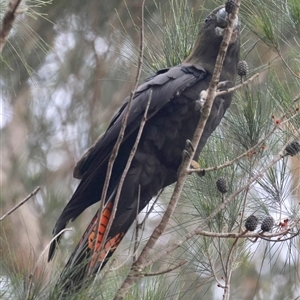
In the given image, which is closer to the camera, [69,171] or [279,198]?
[279,198]

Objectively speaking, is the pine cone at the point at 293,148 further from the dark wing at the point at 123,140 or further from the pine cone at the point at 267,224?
the dark wing at the point at 123,140

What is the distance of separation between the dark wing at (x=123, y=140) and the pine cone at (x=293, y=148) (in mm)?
347

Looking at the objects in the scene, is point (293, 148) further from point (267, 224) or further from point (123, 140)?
point (123, 140)

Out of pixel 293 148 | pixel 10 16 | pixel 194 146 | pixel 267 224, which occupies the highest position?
pixel 10 16

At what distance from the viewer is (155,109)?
1680 millimetres

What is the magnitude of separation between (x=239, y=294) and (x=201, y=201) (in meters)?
1.94

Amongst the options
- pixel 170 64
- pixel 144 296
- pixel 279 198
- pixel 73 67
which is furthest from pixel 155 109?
pixel 73 67

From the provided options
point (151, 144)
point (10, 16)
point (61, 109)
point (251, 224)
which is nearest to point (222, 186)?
point (251, 224)

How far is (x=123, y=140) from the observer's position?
1706mm

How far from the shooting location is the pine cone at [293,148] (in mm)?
1490

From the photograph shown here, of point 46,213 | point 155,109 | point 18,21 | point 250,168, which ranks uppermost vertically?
point 18,21

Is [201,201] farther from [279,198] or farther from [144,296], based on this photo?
[144,296]

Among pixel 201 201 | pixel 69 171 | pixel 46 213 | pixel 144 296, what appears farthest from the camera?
pixel 69 171

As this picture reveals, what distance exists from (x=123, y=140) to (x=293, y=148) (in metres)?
0.46
